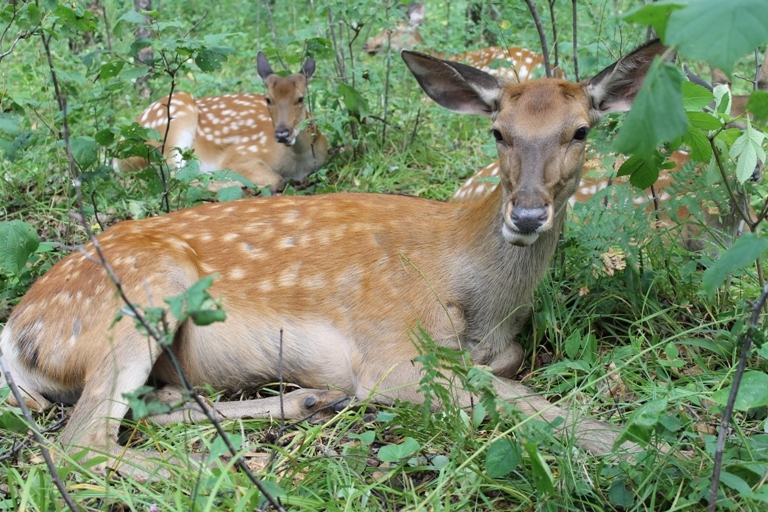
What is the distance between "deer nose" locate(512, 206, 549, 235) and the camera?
9.64 ft

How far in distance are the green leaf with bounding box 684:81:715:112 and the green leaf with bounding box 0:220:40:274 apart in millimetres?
2920

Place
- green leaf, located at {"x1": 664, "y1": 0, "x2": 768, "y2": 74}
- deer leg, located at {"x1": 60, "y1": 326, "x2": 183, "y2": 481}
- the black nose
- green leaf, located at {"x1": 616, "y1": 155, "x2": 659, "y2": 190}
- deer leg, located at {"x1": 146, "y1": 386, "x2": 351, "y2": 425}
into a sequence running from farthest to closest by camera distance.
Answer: the black nose → deer leg, located at {"x1": 146, "y1": 386, "x2": 351, "y2": 425} → green leaf, located at {"x1": 616, "y1": 155, "x2": 659, "y2": 190} → deer leg, located at {"x1": 60, "y1": 326, "x2": 183, "y2": 481} → green leaf, located at {"x1": 664, "y1": 0, "x2": 768, "y2": 74}

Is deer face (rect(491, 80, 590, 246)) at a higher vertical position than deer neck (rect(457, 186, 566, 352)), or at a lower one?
higher

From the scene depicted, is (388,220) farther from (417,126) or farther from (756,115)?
(417,126)

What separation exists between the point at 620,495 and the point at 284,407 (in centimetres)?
151

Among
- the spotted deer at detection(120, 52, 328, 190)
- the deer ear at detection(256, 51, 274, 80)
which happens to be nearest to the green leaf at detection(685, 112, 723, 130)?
the spotted deer at detection(120, 52, 328, 190)

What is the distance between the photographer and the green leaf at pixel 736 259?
2.00m

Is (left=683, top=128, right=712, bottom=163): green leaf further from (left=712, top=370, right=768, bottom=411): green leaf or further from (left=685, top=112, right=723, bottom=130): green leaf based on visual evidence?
(left=712, top=370, right=768, bottom=411): green leaf

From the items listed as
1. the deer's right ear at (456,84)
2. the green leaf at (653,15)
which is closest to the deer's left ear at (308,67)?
the deer's right ear at (456,84)

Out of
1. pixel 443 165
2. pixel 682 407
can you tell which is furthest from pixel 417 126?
pixel 682 407

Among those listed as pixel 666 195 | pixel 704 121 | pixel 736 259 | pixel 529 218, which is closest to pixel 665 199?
pixel 666 195

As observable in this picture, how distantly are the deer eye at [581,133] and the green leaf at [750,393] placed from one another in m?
1.14

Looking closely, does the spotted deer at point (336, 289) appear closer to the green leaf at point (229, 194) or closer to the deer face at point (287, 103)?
the green leaf at point (229, 194)

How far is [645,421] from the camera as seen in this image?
2.31 m
